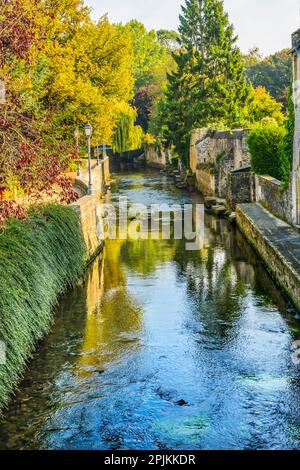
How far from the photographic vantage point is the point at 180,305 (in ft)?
54.1

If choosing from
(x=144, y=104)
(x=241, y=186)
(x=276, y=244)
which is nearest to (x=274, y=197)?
(x=276, y=244)

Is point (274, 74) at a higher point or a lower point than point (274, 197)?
higher

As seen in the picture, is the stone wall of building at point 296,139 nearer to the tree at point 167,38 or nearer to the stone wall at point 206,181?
the stone wall at point 206,181

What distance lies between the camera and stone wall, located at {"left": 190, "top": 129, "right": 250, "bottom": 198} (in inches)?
1430

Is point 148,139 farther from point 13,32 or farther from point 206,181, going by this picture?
point 13,32

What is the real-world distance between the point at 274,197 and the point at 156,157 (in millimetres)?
45507

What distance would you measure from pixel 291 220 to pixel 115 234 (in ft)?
29.5

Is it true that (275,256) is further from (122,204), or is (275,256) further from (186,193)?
(186,193)

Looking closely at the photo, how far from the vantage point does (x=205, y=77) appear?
168 feet

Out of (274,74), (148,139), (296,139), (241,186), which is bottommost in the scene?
(241,186)

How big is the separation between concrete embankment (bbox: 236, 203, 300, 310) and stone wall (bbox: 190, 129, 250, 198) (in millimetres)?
9745

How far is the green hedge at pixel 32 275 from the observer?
35.1ft

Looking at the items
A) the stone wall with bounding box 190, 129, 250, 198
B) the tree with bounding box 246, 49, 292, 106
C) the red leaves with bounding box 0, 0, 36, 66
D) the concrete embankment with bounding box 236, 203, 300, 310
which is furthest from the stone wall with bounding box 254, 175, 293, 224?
the tree with bounding box 246, 49, 292, 106

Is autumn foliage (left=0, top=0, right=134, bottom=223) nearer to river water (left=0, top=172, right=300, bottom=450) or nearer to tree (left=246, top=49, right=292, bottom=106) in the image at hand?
river water (left=0, top=172, right=300, bottom=450)
